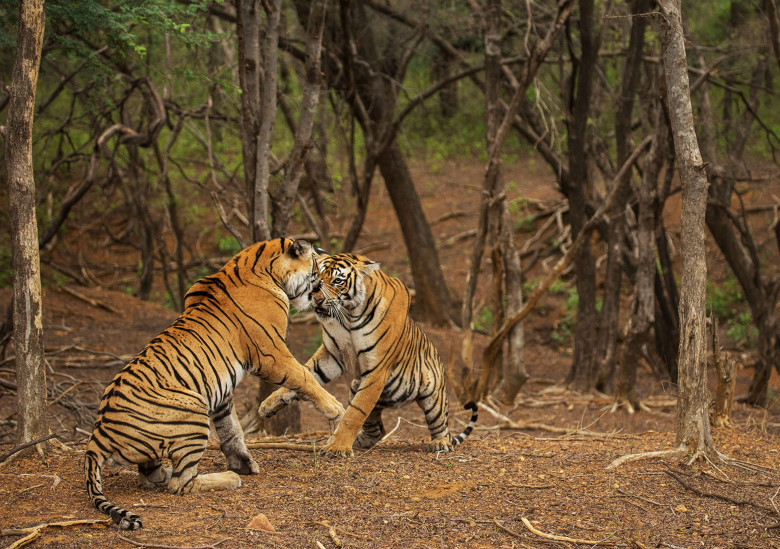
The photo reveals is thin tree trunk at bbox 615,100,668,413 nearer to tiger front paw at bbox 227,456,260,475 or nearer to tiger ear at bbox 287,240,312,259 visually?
tiger ear at bbox 287,240,312,259

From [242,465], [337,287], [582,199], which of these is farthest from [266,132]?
[582,199]

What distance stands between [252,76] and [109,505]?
4.11 meters

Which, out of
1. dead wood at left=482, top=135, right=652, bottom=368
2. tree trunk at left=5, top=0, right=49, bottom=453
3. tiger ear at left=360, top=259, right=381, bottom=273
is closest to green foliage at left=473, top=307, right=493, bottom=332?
dead wood at left=482, top=135, right=652, bottom=368

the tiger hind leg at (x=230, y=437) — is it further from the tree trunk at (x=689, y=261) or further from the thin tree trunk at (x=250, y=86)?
the tree trunk at (x=689, y=261)

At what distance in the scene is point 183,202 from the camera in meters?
17.7

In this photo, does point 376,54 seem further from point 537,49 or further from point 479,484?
point 479,484

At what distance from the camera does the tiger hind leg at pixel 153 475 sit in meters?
4.29

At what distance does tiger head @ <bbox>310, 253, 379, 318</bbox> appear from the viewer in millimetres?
5004

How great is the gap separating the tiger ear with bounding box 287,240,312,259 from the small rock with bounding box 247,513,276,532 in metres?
1.70

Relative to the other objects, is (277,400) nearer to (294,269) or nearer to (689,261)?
(294,269)

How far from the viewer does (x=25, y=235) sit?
15.5ft

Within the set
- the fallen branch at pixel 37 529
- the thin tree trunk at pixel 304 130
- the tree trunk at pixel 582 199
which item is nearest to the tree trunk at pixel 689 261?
the thin tree trunk at pixel 304 130

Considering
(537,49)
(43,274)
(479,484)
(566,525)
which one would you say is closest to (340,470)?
(479,484)

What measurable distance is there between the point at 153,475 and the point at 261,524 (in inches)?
32.8
